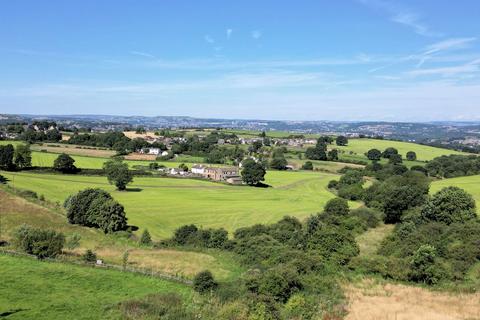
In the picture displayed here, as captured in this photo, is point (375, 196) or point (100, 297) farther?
point (375, 196)

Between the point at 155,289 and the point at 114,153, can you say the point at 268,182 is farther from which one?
the point at 155,289

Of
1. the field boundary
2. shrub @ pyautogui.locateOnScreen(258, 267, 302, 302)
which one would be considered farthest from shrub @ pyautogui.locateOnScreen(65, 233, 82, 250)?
shrub @ pyautogui.locateOnScreen(258, 267, 302, 302)

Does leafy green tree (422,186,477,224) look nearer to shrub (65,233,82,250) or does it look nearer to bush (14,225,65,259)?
shrub (65,233,82,250)

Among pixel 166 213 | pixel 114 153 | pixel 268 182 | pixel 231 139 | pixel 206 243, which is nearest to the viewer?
pixel 206 243

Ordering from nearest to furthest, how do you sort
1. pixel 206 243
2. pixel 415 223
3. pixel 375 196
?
pixel 206 243, pixel 415 223, pixel 375 196

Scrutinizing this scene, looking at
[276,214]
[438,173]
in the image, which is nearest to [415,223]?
[276,214]

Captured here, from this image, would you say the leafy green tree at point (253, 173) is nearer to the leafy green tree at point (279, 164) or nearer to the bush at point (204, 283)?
the leafy green tree at point (279, 164)

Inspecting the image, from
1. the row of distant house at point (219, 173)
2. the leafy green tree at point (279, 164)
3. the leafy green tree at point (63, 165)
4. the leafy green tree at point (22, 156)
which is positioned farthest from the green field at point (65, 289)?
the leafy green tree at point (279, 164)

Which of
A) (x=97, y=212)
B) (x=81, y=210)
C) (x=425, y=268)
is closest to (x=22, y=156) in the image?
(x=81, y=210)
